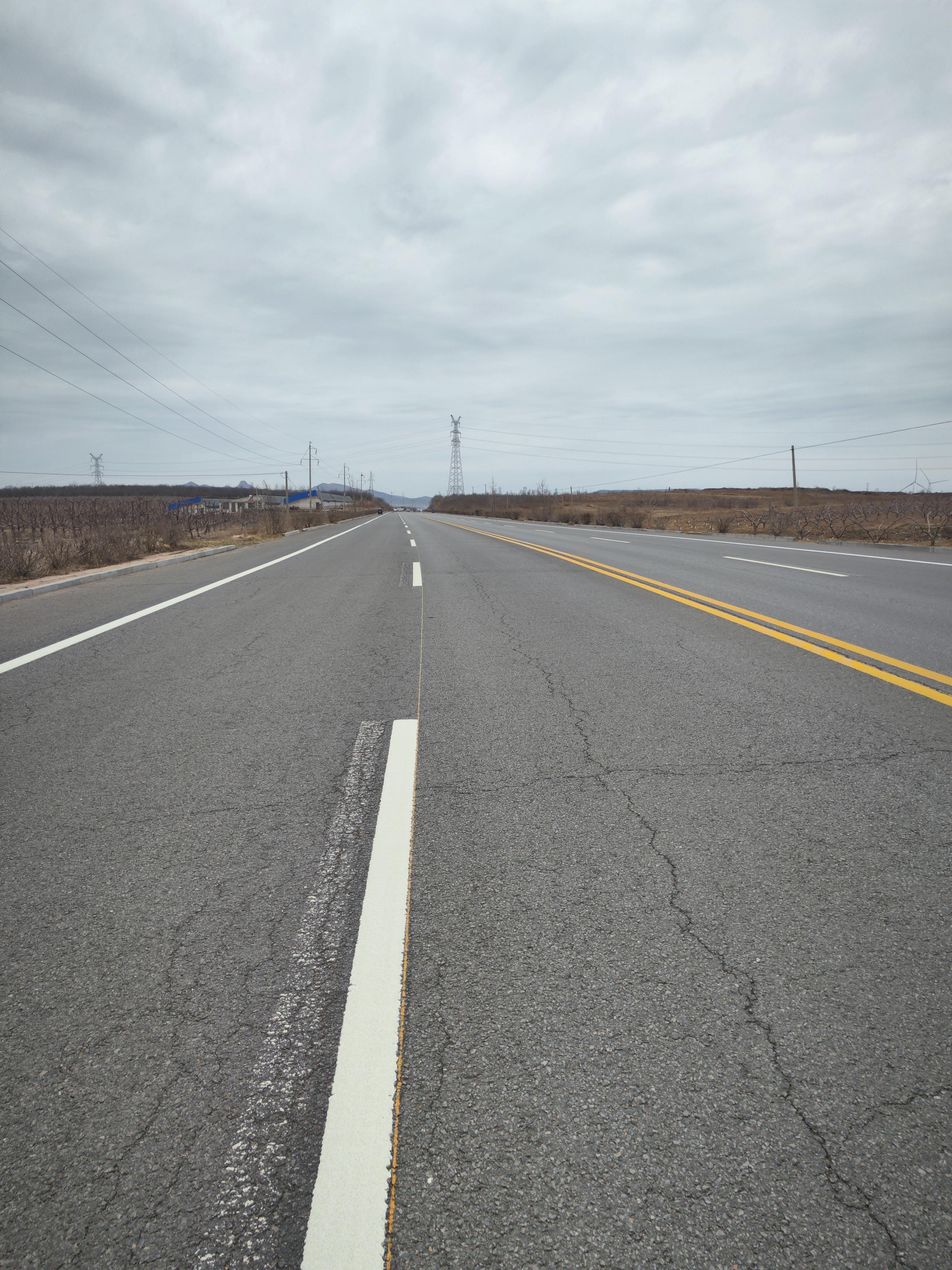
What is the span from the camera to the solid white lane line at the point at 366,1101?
1291mm

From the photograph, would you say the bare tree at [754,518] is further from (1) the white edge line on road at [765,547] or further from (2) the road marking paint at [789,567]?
(2) the road marking paint at [789,567]

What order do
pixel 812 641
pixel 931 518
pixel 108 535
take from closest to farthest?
pixel 812 641 < pixel 108 535 < pixel 931 518

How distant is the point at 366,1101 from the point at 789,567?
1298 cm

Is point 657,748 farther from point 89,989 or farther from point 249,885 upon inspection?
point 89,989

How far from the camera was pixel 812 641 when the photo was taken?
625 centimetres

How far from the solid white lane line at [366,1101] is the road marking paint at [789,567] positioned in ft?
35.6

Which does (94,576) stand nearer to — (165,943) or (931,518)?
(165,943)

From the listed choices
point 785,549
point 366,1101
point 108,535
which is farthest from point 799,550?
point 366,1101

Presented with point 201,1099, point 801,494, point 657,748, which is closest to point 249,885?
point 201,1099

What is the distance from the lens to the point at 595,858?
Answer: 102 inches

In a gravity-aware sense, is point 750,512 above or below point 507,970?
above

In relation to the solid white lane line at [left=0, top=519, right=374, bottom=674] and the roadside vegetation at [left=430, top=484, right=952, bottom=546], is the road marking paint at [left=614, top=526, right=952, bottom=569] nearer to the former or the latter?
the roadside vegetation at [left=430, top=484, right=952, bottom=546]

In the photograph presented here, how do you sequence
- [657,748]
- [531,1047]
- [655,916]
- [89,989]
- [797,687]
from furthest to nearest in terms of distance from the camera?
[797,687] → [657,748] → [655,916] → [89,989] → [531,1047]

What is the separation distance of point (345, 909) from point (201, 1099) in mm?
740
